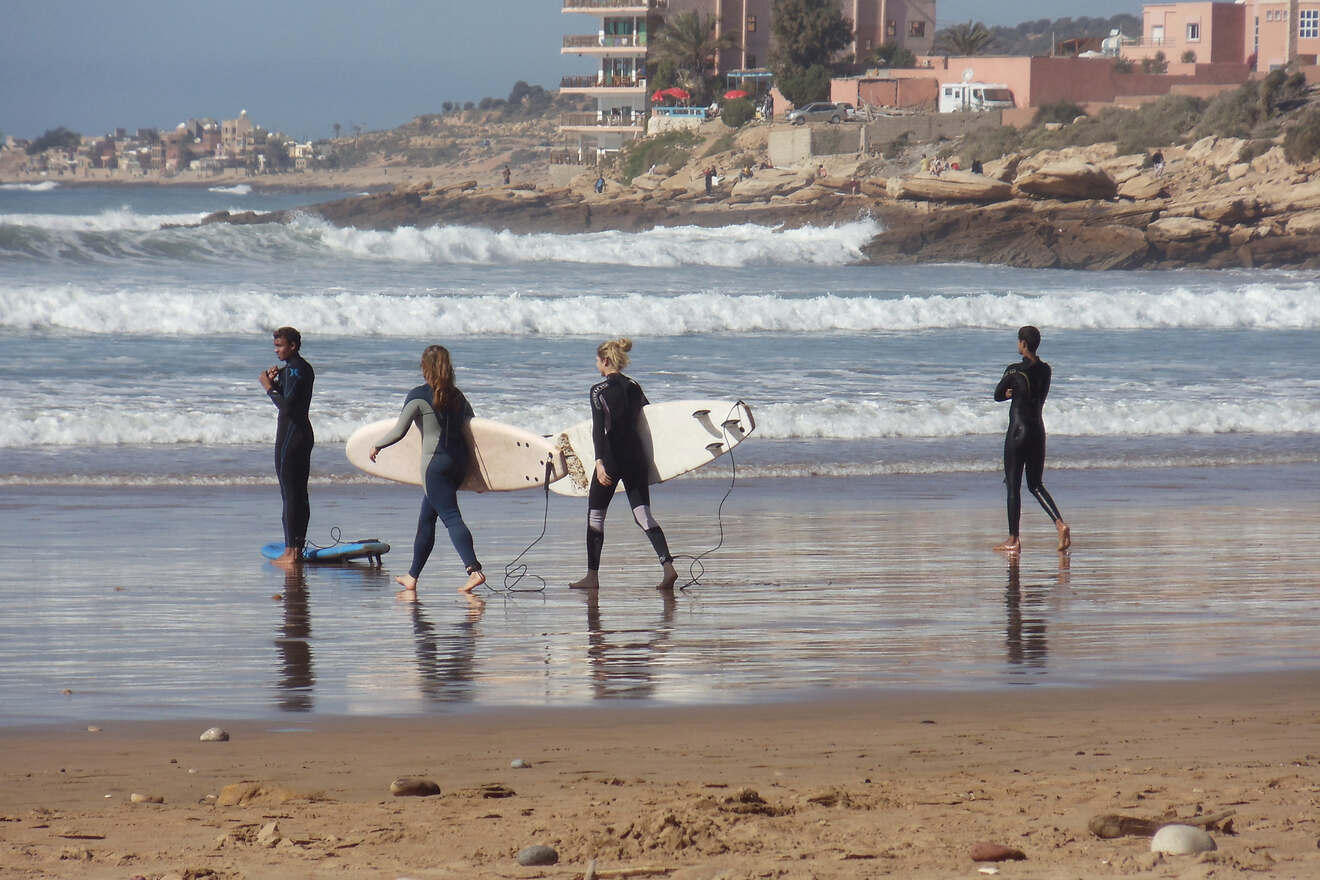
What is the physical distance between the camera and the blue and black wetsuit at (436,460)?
8336mm

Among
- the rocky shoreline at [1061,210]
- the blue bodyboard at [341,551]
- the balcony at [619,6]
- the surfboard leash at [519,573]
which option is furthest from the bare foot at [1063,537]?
the balcony at [619,6]

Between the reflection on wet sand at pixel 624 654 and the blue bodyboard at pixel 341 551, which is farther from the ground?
the blue bodyboard at pixel 341 551

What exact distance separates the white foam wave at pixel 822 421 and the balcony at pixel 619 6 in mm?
68788

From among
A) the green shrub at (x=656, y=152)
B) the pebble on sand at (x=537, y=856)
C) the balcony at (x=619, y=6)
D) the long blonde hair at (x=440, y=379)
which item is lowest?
the pebble on sand at (x=537, y=856)

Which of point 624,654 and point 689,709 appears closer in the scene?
point 689,709

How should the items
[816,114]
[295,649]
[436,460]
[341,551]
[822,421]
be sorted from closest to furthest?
[295,649] < [436,460] < [341,551] < [822,421] < [816,114]

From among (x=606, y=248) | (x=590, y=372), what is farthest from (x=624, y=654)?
(x=606, y=248)

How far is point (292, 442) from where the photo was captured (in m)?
9.21

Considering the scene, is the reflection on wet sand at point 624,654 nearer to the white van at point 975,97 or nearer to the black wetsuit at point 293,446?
the black wetsuit at point 293,446

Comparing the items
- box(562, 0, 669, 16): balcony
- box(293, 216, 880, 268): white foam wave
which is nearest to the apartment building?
box(562, 0, 669, 16): balcony

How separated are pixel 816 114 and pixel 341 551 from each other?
64.0m

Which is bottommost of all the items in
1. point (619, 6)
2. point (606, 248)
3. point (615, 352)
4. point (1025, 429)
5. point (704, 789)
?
point (704, 789)

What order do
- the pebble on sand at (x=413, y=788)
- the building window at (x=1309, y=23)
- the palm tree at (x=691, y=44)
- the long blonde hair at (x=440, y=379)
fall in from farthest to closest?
the palm tree at (x=691, y=44) < the building window at (x=1309, y=23) < the long blonde hair at (x=440, y=379) < the pebble on sand at (x=413, y=788)

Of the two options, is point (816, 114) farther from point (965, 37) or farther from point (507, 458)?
point (507, 458)
